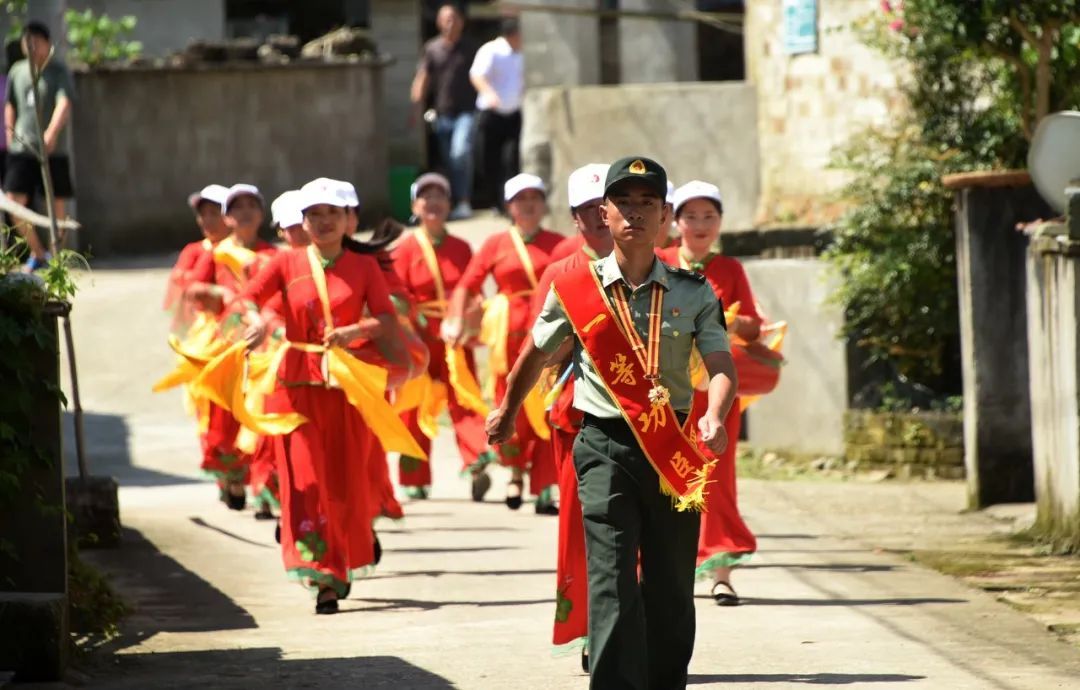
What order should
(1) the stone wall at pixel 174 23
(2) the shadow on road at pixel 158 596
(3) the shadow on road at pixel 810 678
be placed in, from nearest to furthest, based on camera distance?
(3) the shadow on road at pixel 810 678 → (2) the shadow on road at pixel 158 596 → (1) the stone wall at pixel 174 23

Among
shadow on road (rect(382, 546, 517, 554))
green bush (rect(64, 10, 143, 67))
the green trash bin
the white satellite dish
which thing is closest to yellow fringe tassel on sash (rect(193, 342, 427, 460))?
shadow on road (rect(382, 546, 517, 554))

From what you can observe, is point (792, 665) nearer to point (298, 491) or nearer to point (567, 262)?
point (567, 262)

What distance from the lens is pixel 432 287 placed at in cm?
1451

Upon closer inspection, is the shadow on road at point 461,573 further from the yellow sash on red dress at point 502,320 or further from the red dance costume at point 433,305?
the red dance costume at point 433,305

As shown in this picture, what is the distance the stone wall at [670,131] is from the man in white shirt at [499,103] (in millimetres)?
2249

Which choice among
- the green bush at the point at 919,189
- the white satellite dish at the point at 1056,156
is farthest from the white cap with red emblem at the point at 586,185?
the green bush at the point at 919,189

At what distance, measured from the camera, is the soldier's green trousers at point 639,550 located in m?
7.23

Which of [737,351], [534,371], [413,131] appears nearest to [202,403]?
[737,351]

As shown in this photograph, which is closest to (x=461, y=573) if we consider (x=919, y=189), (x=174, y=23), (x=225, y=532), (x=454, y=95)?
(x=225, y=532)

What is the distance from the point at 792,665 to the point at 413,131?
57.7 ft

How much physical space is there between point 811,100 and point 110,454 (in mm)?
6163

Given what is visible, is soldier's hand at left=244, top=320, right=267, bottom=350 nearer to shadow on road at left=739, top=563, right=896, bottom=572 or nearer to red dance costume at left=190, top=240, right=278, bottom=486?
shadow on road at left=739, top=563, right=896, bottom=572

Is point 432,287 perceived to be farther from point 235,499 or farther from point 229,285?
point 235,499

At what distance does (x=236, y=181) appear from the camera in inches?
947
